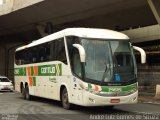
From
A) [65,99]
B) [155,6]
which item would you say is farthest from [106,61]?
[155,6]

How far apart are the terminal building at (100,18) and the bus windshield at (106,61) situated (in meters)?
14.1

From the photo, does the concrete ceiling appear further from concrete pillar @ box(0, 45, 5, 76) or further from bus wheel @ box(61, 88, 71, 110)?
concrete pillar @ box(0, 45, 5, 76)

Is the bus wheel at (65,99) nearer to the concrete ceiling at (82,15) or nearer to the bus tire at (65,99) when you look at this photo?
the bus tire at (65,99)

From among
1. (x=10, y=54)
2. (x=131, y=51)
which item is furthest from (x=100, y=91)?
(x=10, y=54)

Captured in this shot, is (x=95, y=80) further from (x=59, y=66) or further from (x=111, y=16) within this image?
(x=111, y=16)

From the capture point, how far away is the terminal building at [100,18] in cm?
3319

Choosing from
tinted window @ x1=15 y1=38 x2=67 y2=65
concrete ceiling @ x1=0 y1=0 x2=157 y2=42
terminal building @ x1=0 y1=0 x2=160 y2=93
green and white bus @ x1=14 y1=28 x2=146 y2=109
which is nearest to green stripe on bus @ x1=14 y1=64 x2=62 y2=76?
green and white bus @ x1=14 y1=28 x2=146 y2=109

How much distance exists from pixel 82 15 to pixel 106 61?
2397 centimetres

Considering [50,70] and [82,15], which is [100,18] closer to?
[82,15]

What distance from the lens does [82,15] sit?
3931 centimetres

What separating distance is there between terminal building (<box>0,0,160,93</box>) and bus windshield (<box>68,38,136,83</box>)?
14.1m

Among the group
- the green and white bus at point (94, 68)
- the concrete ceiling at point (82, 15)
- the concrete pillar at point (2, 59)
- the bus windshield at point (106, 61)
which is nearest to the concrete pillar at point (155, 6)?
the concrete ceiling at point (82, 15)

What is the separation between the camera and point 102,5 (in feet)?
113

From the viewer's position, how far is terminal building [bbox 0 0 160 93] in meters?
33.2
